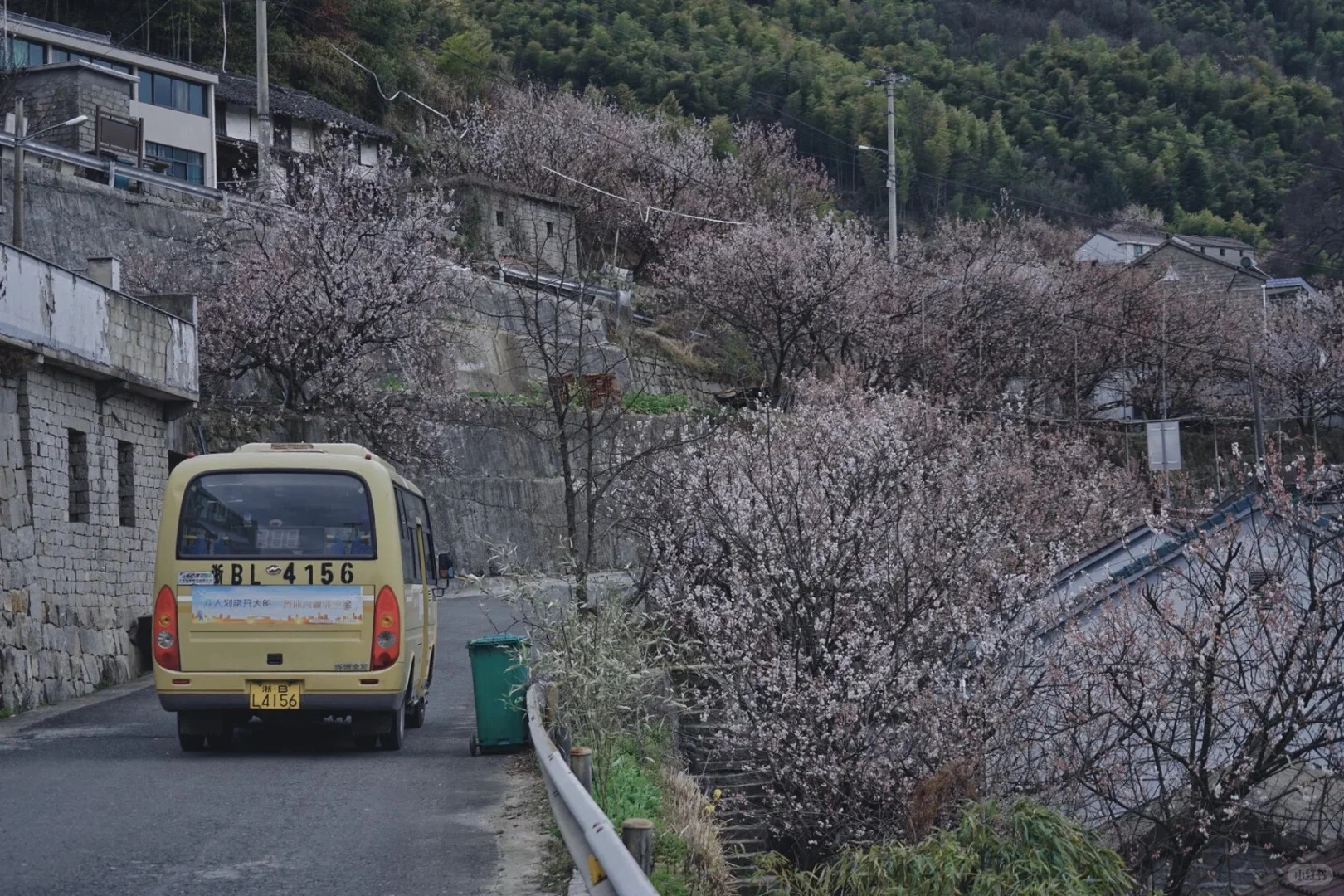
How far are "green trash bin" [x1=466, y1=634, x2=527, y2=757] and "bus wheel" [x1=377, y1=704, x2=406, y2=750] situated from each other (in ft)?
2.29

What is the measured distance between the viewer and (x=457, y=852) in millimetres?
8680

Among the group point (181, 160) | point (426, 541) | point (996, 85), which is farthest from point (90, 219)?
point (996, 85)

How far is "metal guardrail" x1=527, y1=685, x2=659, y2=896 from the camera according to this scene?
17.6 ft

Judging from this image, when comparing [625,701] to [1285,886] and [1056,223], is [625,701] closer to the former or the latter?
[1285,886]

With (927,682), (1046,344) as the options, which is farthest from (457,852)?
(1046,344)

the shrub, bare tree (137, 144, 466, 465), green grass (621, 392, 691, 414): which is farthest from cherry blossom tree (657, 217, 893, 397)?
the shrub

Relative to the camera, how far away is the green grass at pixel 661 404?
42444mm

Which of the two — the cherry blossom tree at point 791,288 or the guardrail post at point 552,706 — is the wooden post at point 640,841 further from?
the cherry blossom tree at point 791,288

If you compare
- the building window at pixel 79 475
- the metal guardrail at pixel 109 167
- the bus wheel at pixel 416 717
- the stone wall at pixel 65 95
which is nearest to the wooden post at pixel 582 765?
the bus wheel at pixel 416 717

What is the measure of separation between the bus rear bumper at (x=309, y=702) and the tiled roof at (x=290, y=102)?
40.9 m

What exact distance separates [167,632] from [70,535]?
25.6ft

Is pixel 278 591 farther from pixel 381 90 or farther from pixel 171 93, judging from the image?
pixel 381 90

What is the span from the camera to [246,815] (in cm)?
968

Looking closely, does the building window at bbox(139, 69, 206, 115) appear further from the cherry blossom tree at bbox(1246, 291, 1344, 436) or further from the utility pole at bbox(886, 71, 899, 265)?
the cherry blossom tree at bbox(1246, 291, 1344, 436)
